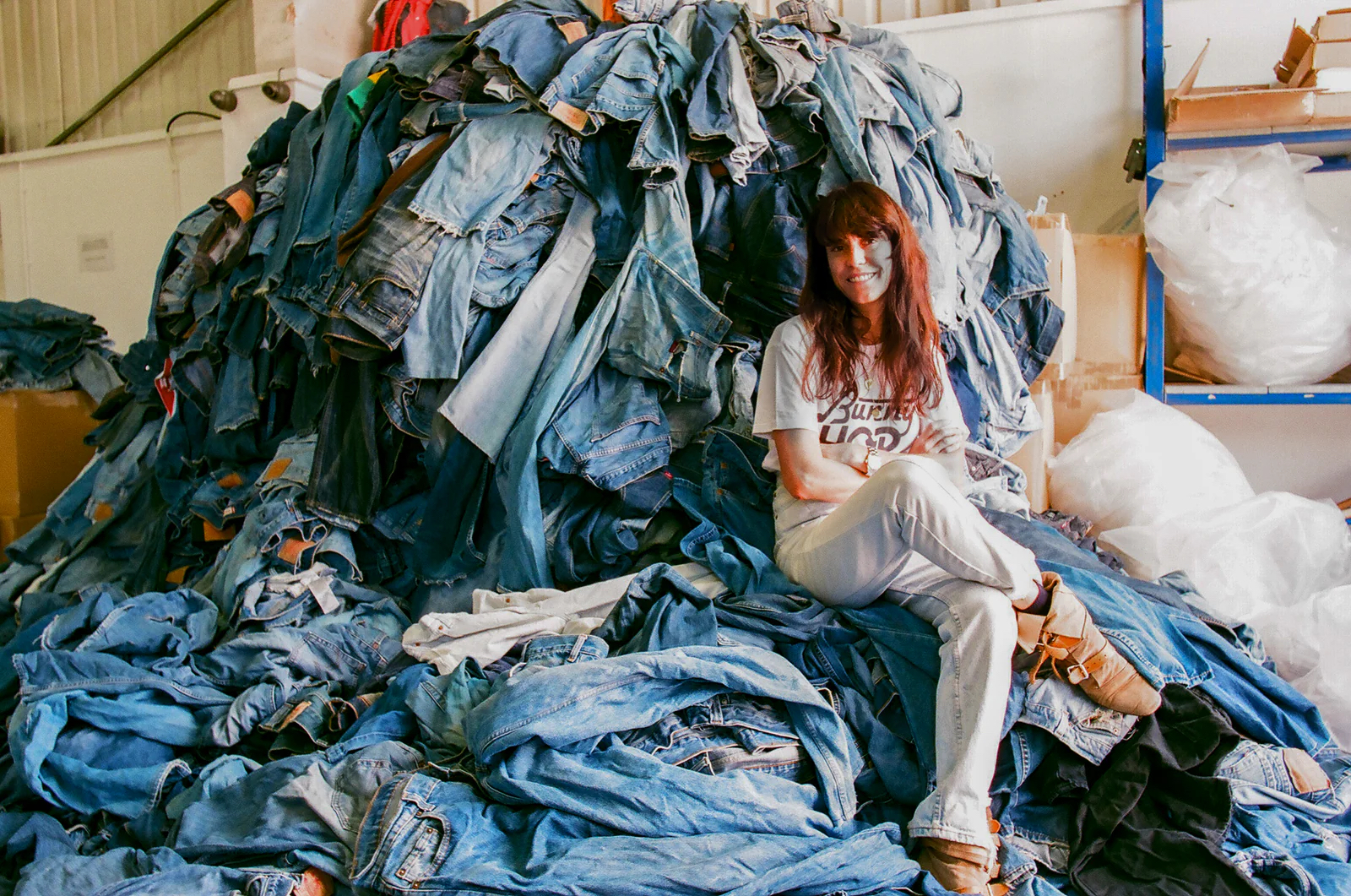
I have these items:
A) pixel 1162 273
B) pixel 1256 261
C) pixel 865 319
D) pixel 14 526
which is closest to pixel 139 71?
pixel 14 526

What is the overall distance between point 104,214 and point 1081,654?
15.8 feet

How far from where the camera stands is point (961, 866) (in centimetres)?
143

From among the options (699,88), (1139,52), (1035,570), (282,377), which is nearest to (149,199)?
(282,377)

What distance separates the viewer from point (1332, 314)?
2604 mm

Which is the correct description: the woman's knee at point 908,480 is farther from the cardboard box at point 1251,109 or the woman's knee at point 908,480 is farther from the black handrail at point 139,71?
the black handrail at point 139,71

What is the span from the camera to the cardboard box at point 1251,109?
2.47 meters

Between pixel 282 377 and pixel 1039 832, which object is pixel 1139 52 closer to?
pixel 1039 832

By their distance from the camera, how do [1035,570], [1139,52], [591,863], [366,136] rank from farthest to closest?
[1139,52] < [366,136] < [1035,570] < [591,863]

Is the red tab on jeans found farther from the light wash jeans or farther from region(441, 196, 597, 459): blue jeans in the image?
the light wash jeans

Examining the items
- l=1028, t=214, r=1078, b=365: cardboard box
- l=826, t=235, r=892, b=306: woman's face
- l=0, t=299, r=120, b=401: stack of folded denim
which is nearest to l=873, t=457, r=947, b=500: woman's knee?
l=826, t=235, r=892, b=306: woman's face

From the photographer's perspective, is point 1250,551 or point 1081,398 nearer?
point 1250,551

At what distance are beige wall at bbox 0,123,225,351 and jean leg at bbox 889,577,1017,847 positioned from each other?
4055 mm

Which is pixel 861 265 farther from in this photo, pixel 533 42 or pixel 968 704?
pixel 533 42

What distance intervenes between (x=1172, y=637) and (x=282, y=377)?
6.96 ft
